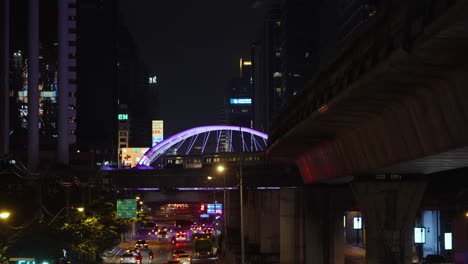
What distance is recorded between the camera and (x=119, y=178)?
84.7 metres

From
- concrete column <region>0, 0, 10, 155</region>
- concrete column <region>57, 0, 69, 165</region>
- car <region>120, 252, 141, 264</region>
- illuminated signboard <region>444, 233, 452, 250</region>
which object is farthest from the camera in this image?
concrete column <region>57, 0, 69, 165</region>

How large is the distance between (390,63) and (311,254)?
38.2 metres

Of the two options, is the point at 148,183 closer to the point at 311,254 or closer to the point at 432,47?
the point at 311,254

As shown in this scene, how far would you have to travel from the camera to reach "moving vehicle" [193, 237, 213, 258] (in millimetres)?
72938

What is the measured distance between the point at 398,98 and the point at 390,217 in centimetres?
1009

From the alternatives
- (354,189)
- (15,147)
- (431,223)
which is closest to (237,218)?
(431,223)

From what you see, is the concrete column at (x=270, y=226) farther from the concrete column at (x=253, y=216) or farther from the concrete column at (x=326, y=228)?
the concrete column at (x=326, y=228)

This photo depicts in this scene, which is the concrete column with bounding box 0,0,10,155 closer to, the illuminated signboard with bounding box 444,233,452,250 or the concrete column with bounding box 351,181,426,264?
the illuminated signboard with bounding box 444,233,452,250

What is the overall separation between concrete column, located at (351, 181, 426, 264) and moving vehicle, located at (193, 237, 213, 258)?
143 feet

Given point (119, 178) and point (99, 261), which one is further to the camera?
point (119, 178)

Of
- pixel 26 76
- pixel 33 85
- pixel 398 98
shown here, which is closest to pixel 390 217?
pixel 398 98

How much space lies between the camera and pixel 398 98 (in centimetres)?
2088

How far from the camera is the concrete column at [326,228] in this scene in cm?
5316

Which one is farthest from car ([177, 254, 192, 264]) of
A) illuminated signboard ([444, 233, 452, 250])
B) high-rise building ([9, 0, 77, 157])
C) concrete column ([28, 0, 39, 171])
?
high-rise building ([9, 0, 77, 157])
